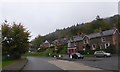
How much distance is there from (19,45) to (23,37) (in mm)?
1875

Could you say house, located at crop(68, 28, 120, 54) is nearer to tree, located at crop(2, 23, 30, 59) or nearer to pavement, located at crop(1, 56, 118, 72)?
tree, located at crop(2, 23, 30, 59)

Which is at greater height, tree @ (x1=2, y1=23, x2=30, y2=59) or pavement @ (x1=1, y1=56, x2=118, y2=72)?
tree @ (x1=2, y1=23, x2=30, y2=59)

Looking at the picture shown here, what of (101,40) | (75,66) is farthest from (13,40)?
(101,40)

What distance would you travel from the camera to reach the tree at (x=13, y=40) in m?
51.5

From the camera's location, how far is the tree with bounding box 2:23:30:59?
169 feet

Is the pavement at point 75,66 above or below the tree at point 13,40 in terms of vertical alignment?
below

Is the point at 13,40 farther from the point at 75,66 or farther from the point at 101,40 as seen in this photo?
the point at 101,40

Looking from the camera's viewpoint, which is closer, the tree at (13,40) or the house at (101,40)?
the tree at (13,40)

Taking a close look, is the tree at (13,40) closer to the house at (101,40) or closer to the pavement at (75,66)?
the pavement at (75,66)

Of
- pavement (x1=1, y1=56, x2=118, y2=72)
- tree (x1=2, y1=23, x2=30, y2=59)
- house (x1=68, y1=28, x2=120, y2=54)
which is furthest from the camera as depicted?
house (x1=68, y1=28, x2=120, y2=54)

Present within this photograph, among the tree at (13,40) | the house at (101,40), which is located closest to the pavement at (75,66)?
the tree at (13,40)

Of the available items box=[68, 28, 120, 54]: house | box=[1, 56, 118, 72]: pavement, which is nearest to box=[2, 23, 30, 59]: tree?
box=[1, 56, 118, 72]: pavement

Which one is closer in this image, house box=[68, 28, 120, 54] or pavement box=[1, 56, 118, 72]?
pavement box=[1, 56, 118, 72]

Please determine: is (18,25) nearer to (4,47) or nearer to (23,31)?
(23,31)
